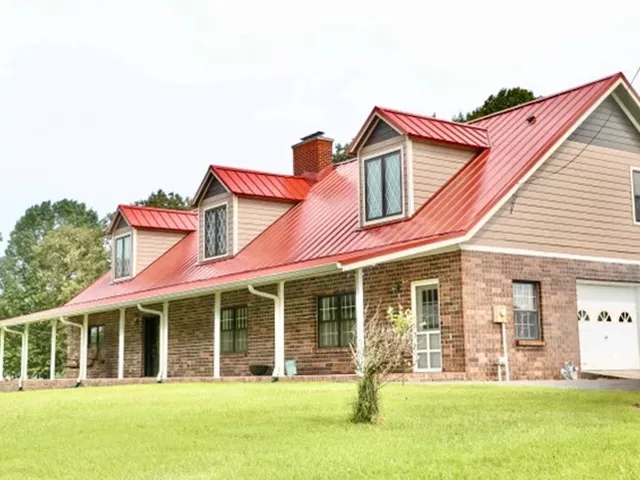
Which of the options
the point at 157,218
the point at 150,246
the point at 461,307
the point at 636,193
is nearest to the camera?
the point at 461,307

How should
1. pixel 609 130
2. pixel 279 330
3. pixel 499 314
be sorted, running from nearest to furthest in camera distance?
pixel 499 314, pixel 279 330, pixel 609 130

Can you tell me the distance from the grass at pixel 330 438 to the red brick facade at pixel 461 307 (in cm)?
485

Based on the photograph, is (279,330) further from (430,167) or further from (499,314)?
(499,314)

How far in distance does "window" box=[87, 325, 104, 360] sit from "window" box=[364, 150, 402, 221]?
13693mm

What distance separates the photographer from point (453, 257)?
59.1 feet

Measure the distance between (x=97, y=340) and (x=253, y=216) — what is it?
29.4ft

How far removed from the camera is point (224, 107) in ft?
149

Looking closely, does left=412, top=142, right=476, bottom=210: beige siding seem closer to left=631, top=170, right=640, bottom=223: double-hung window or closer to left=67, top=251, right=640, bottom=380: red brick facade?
left=67, top=251, right=640, bottom=380: red brick facade

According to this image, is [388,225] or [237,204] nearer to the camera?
[388,225]

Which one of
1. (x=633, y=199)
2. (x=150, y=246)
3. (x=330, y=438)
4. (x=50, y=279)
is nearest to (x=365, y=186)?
(x=633, y=199)

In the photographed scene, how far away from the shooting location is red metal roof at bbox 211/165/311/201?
84.9ft

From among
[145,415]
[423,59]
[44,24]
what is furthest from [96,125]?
[145,415]

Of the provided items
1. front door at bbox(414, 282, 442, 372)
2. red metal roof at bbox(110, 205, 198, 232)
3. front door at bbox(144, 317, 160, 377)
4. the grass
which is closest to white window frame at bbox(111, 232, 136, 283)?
red metal roof at bbox(110, 205, 198, 232)

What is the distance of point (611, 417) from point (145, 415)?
17.6ft
